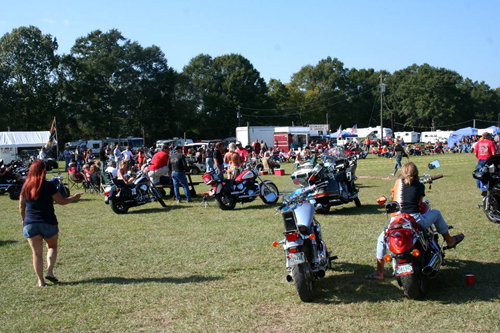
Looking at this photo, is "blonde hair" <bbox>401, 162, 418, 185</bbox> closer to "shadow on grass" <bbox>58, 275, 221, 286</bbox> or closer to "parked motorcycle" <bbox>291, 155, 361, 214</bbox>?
"shadow on grass" <bbox>58, 275, 221, 286</bbox>

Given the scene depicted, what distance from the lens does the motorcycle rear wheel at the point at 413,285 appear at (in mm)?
4617

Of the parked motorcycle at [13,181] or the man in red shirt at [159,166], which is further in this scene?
the parked motorcycle at [13,181]

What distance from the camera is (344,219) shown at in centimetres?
943

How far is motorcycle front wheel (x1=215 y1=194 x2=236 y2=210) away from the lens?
37.3ft

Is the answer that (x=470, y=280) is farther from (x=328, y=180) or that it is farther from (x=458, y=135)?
(x=458, y=135)

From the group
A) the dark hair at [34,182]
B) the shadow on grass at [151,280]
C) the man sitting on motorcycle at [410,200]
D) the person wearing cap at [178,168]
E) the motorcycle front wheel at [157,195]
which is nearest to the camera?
the man sitting on motorcycle at [410,200]

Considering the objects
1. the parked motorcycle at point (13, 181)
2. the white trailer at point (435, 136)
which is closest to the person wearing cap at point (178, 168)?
the parked motorcycle at point (13, 181)

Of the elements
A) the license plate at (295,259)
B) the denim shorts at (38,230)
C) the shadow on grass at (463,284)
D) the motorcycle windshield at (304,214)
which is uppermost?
the motorcycle windshield at (304,214)

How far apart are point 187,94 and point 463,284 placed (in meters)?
65.6

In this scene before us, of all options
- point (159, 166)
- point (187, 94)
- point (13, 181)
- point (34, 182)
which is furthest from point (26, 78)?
point (34, 182)

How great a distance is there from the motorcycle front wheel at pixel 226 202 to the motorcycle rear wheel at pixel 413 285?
6.93m

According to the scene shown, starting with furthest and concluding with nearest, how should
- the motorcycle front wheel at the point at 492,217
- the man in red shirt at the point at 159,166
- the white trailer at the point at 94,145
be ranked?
the white trailer at the point at 94,145, the man in red shirt at the point at 159,166, the motorcycle front wheel at the point at 492,217

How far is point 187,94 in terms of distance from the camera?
225 feet

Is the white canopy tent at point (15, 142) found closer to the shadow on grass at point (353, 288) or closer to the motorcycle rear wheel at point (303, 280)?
the shadow on grass at point (353, 288)
